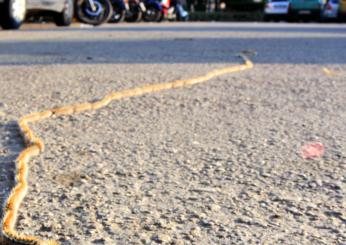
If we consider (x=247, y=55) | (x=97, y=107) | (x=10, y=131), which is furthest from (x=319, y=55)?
(x=10, y=131)

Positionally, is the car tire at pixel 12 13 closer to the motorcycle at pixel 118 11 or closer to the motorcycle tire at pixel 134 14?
the motorcycle at pixel 118 11

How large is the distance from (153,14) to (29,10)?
30.5 ft

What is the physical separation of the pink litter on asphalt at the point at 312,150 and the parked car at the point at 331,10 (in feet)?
79.6

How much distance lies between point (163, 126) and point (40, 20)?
44.4 feet

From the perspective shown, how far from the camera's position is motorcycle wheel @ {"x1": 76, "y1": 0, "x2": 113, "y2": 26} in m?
15.6

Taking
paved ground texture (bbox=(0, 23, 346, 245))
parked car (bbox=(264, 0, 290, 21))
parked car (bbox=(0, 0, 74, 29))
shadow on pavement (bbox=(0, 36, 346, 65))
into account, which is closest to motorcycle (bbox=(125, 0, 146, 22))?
parked car (bbox=(0, 0, 74, 29))

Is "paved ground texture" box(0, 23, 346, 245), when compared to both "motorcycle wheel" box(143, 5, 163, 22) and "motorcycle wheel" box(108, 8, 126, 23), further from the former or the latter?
"motorcycle wheel" box(143, 5, 163, 22)

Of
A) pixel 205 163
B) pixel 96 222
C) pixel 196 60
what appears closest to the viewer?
pixel 96 222

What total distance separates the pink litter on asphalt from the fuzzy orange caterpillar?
1115 millimetres

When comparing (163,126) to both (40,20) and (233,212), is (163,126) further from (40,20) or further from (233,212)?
(40,20)

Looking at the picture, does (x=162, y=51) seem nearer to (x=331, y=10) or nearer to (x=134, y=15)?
(x=134, y=15)

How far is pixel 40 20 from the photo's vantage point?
1686cm

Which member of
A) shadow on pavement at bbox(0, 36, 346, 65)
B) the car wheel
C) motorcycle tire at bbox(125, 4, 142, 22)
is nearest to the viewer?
shadow on pavement at bbox(0, 36, 346, 65)

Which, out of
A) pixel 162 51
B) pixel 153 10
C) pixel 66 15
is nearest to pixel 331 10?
pixel 153 10
